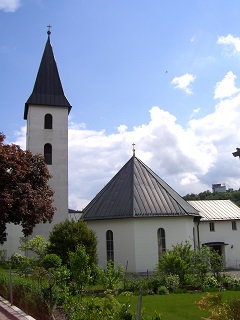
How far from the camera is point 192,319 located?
12.6 metres

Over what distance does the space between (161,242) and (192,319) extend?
1488 cm

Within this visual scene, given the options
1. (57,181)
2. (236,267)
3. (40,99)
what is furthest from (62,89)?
(236,267)

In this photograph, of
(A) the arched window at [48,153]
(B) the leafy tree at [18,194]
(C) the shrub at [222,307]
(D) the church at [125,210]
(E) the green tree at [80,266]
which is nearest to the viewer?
(C) the shrub at [222,307]

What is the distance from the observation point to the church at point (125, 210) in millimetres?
27047

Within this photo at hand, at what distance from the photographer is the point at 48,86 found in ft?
112

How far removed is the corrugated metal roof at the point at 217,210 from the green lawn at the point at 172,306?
1852 centimetres

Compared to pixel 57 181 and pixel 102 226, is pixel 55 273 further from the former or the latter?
pixel 57 181

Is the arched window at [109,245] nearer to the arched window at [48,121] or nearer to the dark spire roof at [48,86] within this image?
the arched window at [48,121]

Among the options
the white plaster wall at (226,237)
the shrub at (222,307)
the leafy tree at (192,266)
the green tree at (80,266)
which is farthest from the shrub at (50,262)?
the white plaster wall at (226,237)

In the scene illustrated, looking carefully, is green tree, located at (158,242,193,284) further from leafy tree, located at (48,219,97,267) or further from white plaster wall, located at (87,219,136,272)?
white plaster wall, located at (87,219,136,272)

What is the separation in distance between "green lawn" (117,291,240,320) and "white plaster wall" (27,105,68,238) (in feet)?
49.7

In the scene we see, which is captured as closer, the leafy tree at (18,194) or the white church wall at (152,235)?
the leafy tree at (18,194)

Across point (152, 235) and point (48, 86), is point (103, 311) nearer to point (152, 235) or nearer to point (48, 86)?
point (152, 235)

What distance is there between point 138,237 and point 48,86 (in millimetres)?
16220
